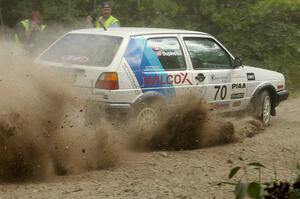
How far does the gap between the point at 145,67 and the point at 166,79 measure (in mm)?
423

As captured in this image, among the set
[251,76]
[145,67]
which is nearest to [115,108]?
[145,67]

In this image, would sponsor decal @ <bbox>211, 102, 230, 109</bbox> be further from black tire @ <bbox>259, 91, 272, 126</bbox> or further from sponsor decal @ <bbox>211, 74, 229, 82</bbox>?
black tire @ <bbox>259, 91, 272, 126</bbox>

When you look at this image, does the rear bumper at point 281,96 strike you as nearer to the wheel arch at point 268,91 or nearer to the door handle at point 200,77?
the wheel arch at point 268,91

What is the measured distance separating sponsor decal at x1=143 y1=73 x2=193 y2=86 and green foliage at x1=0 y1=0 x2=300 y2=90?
8197mm

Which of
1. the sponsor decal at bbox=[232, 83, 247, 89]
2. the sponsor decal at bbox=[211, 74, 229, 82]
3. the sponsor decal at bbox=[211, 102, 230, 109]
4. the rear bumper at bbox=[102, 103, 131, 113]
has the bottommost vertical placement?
the sponsor decal at bbox=[211, 102, 230, 109]

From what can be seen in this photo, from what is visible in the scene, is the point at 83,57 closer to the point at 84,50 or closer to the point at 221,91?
the point at 84,50

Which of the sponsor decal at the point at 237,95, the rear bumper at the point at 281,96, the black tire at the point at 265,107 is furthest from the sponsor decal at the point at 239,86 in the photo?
the rear bumper at the point at 281,96

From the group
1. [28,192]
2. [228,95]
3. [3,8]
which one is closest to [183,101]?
[228,95]

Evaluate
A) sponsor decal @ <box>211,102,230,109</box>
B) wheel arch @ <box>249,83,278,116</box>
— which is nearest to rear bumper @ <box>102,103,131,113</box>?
sponsor decal @ <box>211,102,230,109</box>

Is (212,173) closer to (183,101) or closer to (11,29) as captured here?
(183,101)

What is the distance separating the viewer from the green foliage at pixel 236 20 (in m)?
A: 17.1

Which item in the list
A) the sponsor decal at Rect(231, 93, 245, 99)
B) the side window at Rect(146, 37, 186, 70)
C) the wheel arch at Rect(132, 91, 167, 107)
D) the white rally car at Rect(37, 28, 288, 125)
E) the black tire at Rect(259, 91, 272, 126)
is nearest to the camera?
the white rally car at Rect(37, 28, 288, 125)

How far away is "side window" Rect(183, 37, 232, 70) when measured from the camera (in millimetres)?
9297

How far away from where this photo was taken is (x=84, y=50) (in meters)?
8.56
